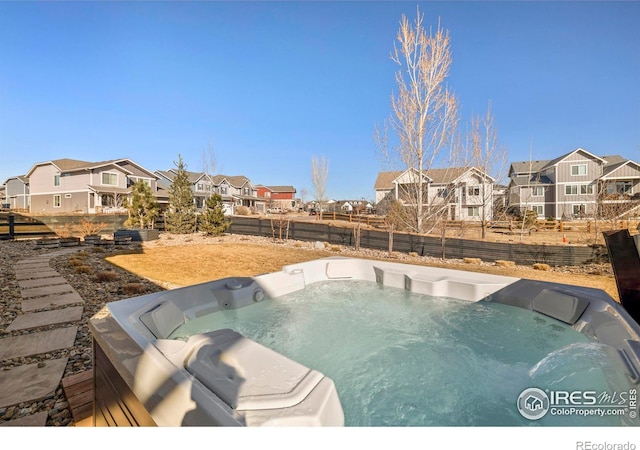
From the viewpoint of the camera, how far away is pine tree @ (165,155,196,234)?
A: 12.1 meters

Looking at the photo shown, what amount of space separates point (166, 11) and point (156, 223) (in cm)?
1022

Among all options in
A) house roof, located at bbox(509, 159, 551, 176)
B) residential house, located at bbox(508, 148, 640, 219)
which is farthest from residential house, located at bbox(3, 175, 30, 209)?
house roof, located at bbox(509, 159, 551, 176)

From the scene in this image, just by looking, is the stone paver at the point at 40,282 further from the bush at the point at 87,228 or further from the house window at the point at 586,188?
the house window at the point at 586,188

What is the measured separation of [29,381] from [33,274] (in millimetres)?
3879

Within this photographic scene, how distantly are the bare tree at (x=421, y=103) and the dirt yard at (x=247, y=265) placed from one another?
10.5ft

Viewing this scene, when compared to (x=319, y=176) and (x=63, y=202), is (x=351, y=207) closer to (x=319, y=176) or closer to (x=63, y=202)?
(x=319, y=176)

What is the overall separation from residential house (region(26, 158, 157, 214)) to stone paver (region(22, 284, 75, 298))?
52.7 feet

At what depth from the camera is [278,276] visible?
145 inches

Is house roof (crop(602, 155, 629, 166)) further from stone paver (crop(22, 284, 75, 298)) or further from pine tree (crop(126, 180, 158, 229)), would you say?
stone paver (crop(22, 284, 75, 298))

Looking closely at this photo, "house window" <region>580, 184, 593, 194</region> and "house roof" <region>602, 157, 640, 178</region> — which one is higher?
"house roof" <region>602, 157, 640, 178</region>

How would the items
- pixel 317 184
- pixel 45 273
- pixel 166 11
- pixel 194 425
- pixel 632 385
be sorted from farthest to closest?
pixel 317 184
pixel 45 273
pixel 166 11
pixel 632 385
pixel 194 425

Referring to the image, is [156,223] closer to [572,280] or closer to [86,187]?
Result: [86,187]

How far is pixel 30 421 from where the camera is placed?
1628 millimetres
